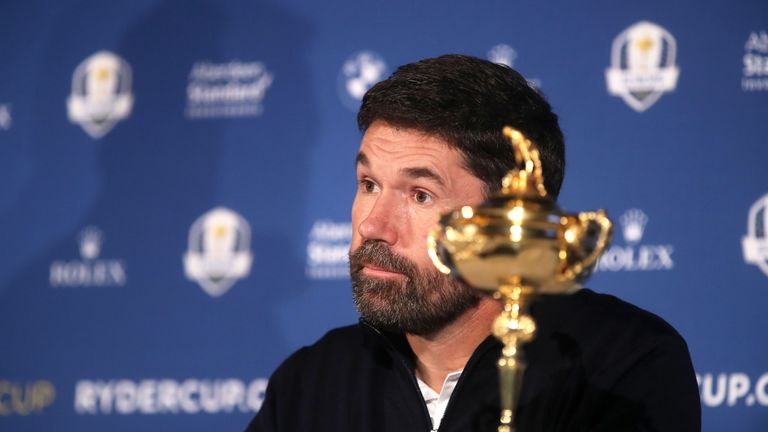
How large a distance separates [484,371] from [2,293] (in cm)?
190

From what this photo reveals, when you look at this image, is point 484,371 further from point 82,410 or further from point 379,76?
point 82,410

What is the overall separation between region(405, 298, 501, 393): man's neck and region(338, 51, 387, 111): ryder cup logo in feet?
3.75

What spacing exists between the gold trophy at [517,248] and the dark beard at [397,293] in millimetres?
596

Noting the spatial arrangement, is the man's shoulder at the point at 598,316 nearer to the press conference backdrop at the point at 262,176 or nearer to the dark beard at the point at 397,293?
the dark beard at the point at 397,293

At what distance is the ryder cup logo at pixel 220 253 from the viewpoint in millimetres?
2814

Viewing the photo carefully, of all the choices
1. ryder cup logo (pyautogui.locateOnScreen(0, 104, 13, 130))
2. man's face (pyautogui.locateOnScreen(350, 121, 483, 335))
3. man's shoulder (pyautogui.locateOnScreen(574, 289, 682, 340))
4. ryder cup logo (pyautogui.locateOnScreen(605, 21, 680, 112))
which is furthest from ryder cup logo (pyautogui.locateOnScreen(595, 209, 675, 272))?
ryder cup logo (pyautogui.locateOnScreen(0, 104, 13, 130))

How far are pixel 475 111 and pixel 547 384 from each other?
49 cm

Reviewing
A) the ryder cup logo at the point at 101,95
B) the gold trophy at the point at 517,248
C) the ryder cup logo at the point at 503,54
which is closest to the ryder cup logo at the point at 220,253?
the ryder cup logo at the point at 101,95

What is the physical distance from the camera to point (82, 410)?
2.87 m

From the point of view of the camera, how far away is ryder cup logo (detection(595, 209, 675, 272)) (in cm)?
244

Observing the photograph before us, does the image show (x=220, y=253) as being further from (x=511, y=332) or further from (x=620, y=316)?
(x=511, y=332)

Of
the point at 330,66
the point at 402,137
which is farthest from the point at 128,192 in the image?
the point at 402,137

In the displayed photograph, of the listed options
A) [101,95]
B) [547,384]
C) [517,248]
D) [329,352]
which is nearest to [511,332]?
[517,248]

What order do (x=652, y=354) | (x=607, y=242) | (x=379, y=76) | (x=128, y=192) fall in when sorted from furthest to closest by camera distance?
(x=128, y=192), (x=379, y=76), (x=652, y=354), (x=607, y=242)
